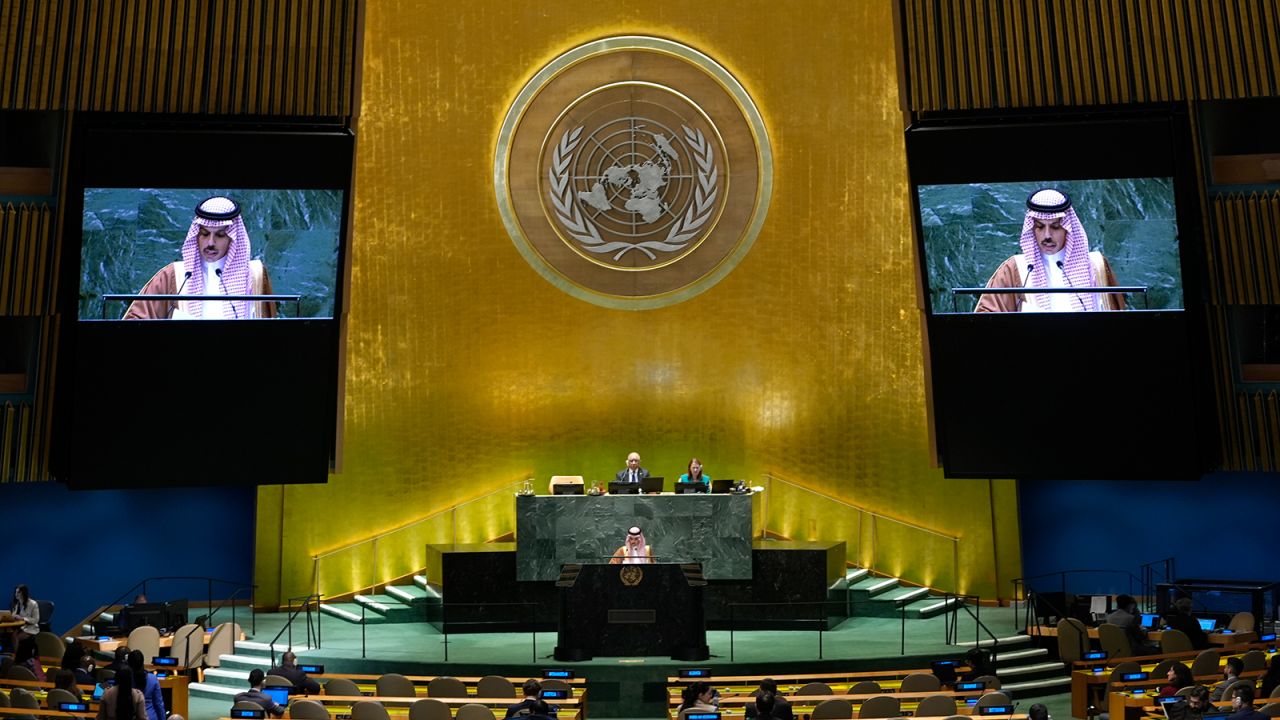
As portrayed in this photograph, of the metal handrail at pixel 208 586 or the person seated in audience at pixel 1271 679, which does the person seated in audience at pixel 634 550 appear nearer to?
the metal handrail at pixel 208 586

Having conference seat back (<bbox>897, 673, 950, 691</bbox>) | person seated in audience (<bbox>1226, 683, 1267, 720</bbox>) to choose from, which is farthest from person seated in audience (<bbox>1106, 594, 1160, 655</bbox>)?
person seated in audience (<bbox>1226, 683, 1267, 720</bbox>)

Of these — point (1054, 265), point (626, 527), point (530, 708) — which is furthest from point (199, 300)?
point (1054, 265)

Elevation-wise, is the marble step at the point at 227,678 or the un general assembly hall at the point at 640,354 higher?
the un general assembly hall at the point at 640,354

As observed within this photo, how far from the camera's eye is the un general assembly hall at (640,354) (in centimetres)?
1510

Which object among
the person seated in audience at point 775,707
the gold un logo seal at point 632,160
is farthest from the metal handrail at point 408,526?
the person seated in audience at point 775,707

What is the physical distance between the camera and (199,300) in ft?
50.5

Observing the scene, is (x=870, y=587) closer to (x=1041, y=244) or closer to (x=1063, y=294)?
(x=1063, y=294)

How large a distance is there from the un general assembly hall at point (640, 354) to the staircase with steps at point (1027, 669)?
0.18 feet

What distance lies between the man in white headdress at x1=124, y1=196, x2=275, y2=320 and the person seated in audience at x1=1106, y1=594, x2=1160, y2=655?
931 cm

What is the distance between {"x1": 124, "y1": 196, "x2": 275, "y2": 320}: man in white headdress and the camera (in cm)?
1538

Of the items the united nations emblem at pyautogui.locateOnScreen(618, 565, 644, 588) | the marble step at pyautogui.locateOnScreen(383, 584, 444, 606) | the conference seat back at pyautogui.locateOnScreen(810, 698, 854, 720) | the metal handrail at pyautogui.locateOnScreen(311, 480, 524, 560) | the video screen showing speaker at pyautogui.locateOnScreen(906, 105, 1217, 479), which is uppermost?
the video screen showing speaker at pyautogui.locateOnScreen(906, 105, 1217, 479)

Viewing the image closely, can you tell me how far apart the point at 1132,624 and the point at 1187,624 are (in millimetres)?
529

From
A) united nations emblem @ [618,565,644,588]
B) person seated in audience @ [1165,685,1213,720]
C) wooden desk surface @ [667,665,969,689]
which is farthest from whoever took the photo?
united nations emblem @ [618,565,644,588]

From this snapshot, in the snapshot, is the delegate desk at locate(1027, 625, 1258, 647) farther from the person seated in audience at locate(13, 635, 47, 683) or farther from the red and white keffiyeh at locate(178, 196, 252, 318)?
the person seated in audience at locate(13, 635, 47, 683)
